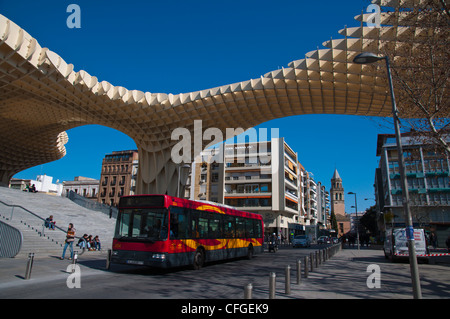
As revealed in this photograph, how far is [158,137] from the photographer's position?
3600 centimetres

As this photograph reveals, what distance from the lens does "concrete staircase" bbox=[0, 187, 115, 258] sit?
1709 centimetres

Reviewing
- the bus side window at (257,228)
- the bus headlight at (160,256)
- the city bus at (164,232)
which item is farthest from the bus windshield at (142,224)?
the bus side window at (257,228)

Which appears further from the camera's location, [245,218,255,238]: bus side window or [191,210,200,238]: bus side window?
[245,218,255,238]: bus side window

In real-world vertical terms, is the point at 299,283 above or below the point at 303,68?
below

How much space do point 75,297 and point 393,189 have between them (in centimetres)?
5706

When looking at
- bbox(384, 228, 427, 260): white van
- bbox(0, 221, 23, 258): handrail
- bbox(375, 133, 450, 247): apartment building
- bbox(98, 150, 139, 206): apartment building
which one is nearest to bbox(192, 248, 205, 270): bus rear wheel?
bbox(0, 221, 23, 258): handrail

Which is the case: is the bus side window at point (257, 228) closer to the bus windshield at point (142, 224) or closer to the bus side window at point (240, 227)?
the bus side window at point (240, 227)

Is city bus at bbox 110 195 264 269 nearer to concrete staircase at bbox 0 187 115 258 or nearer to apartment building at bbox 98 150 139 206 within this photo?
concrete staircase at bbox 0 187 115 258

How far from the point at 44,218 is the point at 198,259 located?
1688cm

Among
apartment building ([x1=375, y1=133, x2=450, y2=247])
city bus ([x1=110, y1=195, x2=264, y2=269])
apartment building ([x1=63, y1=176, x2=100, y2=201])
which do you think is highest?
apartment building ([x1=63, y1=176, x2=100, y2=201])

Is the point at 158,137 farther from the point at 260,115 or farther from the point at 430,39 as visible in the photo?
the point at 430,39

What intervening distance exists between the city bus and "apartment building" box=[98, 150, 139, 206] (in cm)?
6738

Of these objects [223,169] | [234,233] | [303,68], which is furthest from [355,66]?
[223,169]

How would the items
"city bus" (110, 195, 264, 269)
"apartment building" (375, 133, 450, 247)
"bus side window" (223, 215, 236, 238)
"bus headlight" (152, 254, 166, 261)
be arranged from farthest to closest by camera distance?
"apartment building" (375, 133, 450, 247) < "bus side window" (223, 215, 236, 238) < "city bus" (110, 195, 264, 269) < "bus headlight" (152, 254, 166, 261)
